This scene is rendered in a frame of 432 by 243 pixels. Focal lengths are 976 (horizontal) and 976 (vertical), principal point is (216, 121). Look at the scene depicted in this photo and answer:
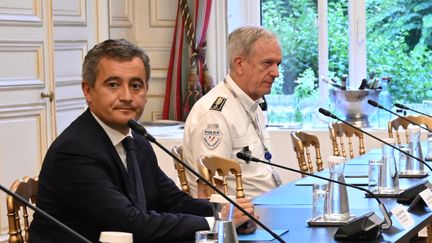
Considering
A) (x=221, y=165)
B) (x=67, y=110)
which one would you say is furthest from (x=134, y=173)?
(x=67, y=110)

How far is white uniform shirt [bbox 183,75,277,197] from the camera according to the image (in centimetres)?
375

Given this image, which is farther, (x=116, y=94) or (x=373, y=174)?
(x=373, y=174)

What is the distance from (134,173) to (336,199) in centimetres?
59

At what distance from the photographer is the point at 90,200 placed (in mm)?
2475

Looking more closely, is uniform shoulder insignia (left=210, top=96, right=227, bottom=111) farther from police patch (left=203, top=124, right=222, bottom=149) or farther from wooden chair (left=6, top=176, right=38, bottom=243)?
wooden chair (left=6, top=176, right=38, bottom=243)

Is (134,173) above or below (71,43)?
below

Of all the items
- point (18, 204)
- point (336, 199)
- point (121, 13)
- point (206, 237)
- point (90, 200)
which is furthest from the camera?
point (121, 13)

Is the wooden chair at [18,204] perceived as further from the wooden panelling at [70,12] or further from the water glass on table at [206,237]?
the wooden panelling at [70,12]

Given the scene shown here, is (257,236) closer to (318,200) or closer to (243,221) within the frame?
(243,221)

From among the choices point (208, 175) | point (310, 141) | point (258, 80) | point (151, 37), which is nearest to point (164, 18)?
point (151, 37)

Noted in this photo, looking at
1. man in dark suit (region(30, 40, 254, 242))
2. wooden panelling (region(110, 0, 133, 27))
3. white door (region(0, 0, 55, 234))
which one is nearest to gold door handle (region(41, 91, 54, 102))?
white door (region(0, 0, 55, 234))

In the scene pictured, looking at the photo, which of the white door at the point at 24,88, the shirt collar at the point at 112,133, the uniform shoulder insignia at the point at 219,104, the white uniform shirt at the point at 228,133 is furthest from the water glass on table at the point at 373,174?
the white door at the point at 24,88

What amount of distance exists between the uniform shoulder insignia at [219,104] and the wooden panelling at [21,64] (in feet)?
4.63

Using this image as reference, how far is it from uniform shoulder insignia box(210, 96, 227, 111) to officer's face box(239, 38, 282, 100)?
0.14m
